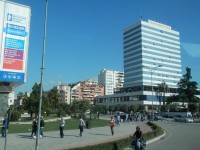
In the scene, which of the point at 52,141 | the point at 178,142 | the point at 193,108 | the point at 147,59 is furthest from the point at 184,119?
the point at 147,59

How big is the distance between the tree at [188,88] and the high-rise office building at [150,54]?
43.3 meters

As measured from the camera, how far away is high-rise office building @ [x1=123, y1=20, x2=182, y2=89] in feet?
457

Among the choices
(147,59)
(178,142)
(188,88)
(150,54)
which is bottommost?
(178,142)

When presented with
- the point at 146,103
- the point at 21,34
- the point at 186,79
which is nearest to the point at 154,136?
the point at 21,34

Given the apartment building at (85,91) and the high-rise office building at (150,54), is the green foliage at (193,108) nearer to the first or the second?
the high-rise office building at (150,54)

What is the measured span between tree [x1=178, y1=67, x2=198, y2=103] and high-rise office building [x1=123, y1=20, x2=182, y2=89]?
1704 inches

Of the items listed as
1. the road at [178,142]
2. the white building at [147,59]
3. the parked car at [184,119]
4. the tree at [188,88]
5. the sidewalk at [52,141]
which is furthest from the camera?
the white building at [147,59]

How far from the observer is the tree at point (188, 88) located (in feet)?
289

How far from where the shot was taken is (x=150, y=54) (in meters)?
143

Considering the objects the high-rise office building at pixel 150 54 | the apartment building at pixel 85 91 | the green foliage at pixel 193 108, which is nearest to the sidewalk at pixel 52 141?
the green foliage at pixel 193 108

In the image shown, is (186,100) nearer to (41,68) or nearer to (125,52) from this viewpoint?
(125,52)

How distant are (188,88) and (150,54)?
55.7 meters

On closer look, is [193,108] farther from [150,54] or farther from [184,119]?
[150,54]

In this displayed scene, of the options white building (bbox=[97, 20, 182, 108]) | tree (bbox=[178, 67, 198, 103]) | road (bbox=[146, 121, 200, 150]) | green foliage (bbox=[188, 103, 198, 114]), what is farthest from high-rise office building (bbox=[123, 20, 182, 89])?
road (bbox=[146, 121, 200, 150])
